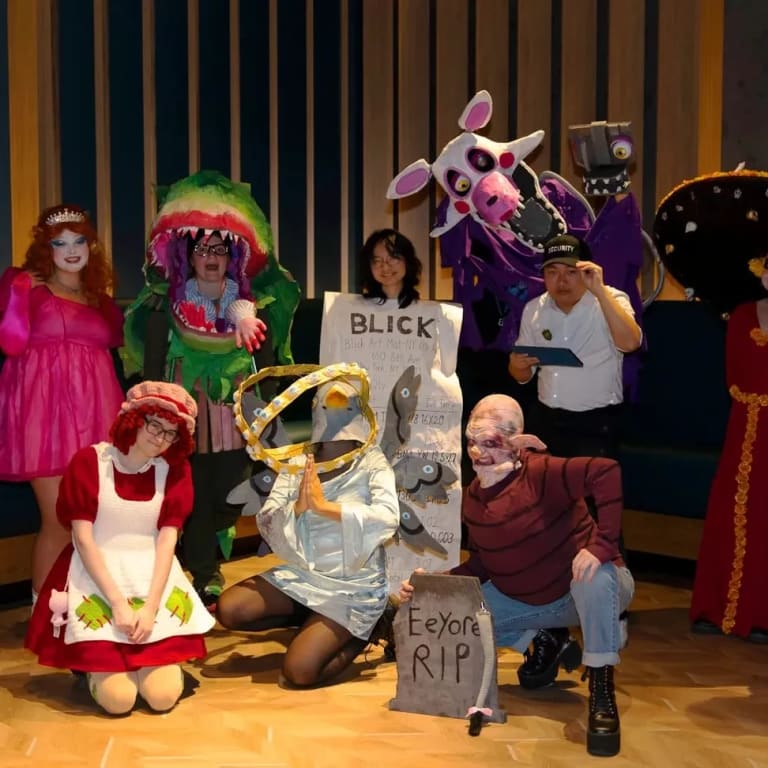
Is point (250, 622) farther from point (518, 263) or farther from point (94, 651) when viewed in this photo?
point (518, 263)

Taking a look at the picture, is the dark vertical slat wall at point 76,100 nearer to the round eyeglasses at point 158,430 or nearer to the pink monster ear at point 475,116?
the pink monster ear at point 475,116

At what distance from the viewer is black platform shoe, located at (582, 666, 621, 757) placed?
284cm

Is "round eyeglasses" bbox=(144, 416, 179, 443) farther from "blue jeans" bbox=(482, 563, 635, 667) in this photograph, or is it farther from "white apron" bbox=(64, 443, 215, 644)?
"blue jeans" bbox=(482, 563, 635, 667)

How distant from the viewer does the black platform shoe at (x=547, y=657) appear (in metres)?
3.34

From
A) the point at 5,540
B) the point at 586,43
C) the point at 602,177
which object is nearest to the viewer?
the point at 602,177

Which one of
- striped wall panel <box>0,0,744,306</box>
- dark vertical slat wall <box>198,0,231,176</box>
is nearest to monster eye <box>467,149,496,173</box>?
striped wall panel <box>0,0,744,306</box>

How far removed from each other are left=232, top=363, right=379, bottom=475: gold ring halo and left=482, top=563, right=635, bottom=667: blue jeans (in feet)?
1.81

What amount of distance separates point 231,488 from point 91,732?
1.17 m

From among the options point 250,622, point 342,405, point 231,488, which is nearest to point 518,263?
point 342,405

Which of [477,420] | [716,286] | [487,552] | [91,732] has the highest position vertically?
[716,286]

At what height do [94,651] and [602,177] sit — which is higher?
[602,177]

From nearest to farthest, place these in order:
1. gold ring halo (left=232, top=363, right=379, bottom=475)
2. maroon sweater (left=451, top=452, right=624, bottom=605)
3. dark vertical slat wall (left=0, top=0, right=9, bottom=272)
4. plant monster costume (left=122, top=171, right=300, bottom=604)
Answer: maroon sweater (left=451, top=452, right=624, bottom=605)
gold ring halo (left=232, top=363, right=379, bottom=475)
plant monster costume (left=122, top=171, right=300, bottom=604)
dark vertical slat wall (left=0, top=0, right=9, bottom=272)

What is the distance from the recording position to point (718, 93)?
5.41 meters

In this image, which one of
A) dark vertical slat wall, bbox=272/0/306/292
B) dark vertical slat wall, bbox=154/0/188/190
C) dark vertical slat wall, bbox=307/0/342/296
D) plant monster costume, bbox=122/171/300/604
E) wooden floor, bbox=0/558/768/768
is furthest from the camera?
dark vertical slat wall, bbox=307/0/342/296
